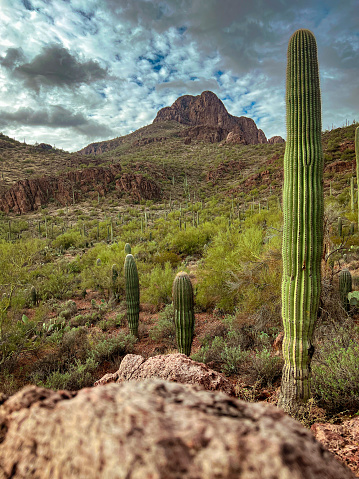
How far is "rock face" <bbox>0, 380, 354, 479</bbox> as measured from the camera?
73 centimetres

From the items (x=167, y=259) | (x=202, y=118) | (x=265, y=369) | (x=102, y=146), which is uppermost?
(x=202, y=118)

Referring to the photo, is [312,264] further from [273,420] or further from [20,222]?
[20,222]

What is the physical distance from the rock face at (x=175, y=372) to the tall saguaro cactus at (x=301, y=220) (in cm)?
115

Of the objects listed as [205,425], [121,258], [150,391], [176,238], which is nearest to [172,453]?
[205,425]

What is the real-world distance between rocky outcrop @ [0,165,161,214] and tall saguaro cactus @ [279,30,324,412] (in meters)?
40.9

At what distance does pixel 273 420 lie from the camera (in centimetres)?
95

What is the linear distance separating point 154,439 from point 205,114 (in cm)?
15450

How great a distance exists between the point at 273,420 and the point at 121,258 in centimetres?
1556

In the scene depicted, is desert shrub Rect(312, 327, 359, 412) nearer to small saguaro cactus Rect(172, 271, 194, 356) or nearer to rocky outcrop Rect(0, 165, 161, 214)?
small saguaro cactus Rect(172, 271, 194, 356)

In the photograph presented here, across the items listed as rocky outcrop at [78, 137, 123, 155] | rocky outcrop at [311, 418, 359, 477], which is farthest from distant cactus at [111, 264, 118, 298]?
rocky outcrop at [78, 137, 123, 155]

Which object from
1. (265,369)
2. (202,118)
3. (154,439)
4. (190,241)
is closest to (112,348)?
(265,369)

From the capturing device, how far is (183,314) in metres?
7.43

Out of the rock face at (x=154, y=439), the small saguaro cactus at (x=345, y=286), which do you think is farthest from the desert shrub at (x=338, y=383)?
the small saguaro cactus at (x=345, y=286)

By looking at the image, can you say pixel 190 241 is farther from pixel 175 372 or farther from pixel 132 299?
pixel 175 372
